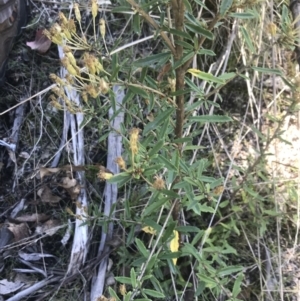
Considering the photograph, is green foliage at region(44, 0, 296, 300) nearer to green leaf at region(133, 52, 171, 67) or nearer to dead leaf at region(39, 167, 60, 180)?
green leaf at region(133, 52, 171, 67)

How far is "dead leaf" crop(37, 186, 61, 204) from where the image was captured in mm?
1627

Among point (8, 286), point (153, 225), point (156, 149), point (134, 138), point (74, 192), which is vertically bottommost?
point (8, 286)

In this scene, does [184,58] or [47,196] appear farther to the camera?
[47,196]

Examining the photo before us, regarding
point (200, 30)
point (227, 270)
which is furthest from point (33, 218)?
point (200, 30)

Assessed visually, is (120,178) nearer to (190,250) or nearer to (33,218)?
(190,250)

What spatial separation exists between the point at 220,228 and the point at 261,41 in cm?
67

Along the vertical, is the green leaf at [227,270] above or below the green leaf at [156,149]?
below

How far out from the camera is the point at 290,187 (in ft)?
5.13

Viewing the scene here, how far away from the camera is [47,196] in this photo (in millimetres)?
1632

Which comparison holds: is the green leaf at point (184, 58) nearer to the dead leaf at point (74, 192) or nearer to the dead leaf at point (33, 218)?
the dead leaf at point (74, 192)

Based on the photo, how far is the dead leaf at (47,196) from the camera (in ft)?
5.34

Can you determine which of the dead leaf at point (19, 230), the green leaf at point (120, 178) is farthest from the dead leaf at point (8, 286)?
the green leaf at point (120, 178)

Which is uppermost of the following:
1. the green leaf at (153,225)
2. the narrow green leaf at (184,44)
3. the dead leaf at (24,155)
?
the narrow green leaf at (184,44)

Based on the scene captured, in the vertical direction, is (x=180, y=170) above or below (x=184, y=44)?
below
